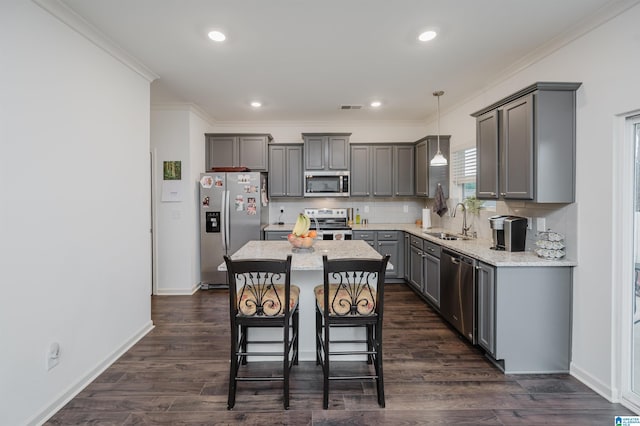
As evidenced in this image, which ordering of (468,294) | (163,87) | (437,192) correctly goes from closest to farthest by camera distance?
(468,294), (163,87), (437,192)

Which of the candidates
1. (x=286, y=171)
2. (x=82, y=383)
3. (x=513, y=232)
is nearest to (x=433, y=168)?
(x=513, y=232)

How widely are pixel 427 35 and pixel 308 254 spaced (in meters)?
Answer: 2.05

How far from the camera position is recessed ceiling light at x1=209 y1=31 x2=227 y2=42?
8.77 ft

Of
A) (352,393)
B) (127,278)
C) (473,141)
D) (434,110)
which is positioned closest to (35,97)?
(127,278)

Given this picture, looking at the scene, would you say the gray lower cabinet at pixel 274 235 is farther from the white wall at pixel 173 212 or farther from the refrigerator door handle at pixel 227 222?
the white wall at pixel 173 212

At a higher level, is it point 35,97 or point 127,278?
point 35,97

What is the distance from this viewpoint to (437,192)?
15.8 ft

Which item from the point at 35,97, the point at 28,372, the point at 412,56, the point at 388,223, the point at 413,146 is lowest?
the point at 28,372

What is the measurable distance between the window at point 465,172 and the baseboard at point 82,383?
436 cm

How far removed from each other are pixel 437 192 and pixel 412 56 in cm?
222

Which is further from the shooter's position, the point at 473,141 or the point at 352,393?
the point at 473,141

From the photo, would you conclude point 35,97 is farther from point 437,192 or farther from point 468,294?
point 437,192

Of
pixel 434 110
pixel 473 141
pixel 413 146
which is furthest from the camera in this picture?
pixel 413 146

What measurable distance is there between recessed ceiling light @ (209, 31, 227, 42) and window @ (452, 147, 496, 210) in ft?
10.9
